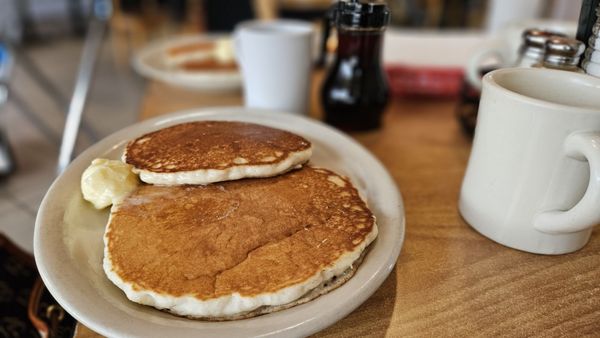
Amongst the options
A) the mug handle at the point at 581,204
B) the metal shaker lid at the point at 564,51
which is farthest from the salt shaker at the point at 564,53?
the mug handle at the point at 581,204

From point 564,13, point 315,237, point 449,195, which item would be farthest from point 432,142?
point 564,13

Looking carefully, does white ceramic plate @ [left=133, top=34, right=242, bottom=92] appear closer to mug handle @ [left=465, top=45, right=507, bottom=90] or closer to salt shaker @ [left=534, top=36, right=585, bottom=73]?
mug handle @ [left=465, top=45, right=507, bottom=90]

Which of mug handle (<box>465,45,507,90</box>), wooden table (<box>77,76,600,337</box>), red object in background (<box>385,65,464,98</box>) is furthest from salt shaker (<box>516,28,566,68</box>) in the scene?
red object in background (<box>385,65,464,98</box>)

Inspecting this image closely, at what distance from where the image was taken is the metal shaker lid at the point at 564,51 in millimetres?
601

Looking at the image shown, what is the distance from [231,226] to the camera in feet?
1.65

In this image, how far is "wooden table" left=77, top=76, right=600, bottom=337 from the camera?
0.46m

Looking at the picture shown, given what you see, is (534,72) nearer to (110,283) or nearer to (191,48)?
(110,283)

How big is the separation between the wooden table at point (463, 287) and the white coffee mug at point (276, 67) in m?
0.30

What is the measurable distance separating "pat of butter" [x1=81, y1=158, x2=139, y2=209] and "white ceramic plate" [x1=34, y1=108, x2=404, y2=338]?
0.05 feet

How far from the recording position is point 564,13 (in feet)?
6.70

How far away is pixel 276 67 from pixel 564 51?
491 mm

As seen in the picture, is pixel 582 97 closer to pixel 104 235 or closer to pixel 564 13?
pixel 104 235

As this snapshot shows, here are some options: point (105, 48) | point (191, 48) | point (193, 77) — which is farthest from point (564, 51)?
point (105, 48)

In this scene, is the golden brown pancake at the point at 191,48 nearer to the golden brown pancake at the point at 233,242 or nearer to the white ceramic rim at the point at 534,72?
the golden brown pancake at the point at 233,242
